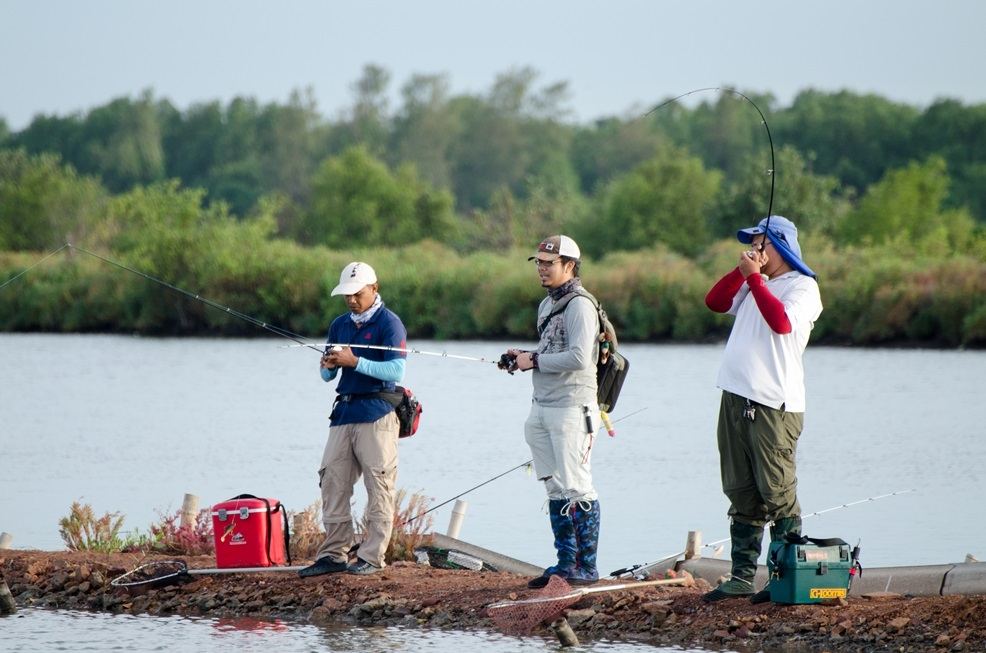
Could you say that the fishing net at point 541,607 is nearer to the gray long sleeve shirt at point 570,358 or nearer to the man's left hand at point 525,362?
the gray long sleeve shirt at point 570,358

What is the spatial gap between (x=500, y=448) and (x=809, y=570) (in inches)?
570

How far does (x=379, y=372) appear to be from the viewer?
8.98m

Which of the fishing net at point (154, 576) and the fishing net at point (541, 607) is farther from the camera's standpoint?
the fishing net at point (154, 576)

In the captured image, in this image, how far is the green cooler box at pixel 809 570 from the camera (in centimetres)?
787

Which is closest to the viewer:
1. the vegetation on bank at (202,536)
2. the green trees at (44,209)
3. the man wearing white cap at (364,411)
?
the man wearing white cap at (364,411)

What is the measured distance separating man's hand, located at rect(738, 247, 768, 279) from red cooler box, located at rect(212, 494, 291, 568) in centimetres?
330

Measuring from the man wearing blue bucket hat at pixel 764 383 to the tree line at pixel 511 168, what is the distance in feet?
83.5

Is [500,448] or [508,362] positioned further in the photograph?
[500,448]

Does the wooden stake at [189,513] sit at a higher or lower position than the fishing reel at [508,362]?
lower

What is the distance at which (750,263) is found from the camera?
25.6 ft

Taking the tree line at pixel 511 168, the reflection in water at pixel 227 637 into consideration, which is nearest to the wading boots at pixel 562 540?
the reflection in water at pixel 227 637

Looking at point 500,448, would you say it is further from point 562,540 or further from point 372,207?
point 372,207

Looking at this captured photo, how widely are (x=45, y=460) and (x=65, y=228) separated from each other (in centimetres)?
5186

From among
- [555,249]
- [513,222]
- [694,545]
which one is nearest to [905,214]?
[513,222]
